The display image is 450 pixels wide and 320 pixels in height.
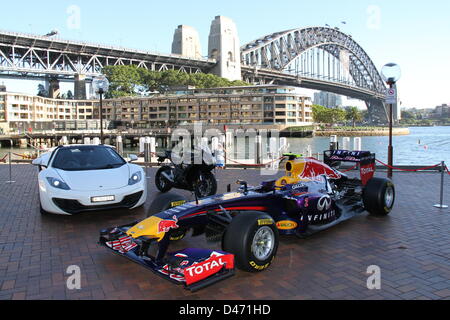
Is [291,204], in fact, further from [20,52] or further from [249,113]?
[20,52]

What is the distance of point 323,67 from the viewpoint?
155m

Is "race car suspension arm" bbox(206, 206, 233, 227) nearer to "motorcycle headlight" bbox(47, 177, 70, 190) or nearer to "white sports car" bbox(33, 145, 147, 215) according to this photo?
"white sports car" bbox(33, 145, 147, 215)

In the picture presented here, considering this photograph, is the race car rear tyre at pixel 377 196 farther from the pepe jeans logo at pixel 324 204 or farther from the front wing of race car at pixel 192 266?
the front wing of race car at pixel 192 266

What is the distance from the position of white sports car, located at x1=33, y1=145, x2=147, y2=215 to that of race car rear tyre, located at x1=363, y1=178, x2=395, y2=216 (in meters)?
4.50

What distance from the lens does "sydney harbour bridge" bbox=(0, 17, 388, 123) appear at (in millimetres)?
94875

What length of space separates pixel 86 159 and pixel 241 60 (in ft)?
453

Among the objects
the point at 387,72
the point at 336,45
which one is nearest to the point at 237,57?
the point at 336,45

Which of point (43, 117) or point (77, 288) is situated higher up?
point (43, 117)

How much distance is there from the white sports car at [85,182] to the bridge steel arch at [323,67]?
426 feet

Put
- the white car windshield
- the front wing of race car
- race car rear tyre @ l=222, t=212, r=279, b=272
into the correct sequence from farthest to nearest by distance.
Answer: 1. the white car windshield
2. race car rear tyre @ l=222, t=212, r=279, b=272
3. the front wing of race car

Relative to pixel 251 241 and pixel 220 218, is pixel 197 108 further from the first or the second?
pixel 251 241

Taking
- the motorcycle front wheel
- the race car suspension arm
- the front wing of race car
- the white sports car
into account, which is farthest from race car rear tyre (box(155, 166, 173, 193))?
the front wing of race car

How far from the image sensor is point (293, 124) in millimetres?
95125
